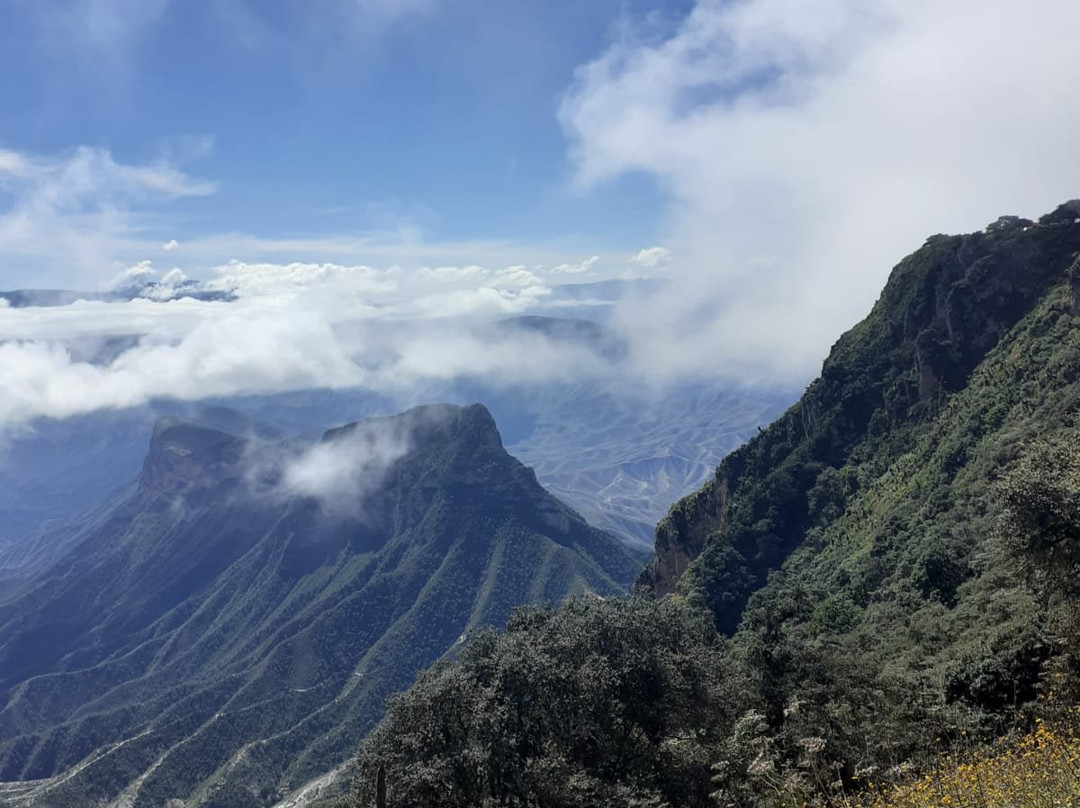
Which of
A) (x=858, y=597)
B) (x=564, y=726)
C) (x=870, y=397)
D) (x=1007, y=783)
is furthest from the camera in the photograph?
(x=870, y=397)

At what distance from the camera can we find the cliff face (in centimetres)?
8556

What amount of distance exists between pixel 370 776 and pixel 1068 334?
2966 inches

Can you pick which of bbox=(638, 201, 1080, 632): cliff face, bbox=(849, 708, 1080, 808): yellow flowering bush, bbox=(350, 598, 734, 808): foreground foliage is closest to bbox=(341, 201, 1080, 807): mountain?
bbox=(350, 598, 734, 808): foreground foliage

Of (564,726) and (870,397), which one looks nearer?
(564,726)

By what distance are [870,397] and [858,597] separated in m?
34.4

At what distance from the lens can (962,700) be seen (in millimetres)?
29828

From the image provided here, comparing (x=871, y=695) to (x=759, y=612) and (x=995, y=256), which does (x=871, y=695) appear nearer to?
(x=759, y=612)

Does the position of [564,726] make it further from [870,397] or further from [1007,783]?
[870,397]

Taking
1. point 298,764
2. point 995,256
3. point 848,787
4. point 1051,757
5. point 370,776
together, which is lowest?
point 298,764

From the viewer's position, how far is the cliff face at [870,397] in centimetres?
8556

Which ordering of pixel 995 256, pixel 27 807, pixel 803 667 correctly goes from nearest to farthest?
pixel 803 667, pixel 995 256, pixel 27 807

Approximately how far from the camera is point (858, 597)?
7169cm

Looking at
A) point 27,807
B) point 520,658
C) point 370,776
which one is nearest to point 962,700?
point 520,658

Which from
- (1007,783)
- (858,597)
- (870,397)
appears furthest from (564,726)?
(870,397)
